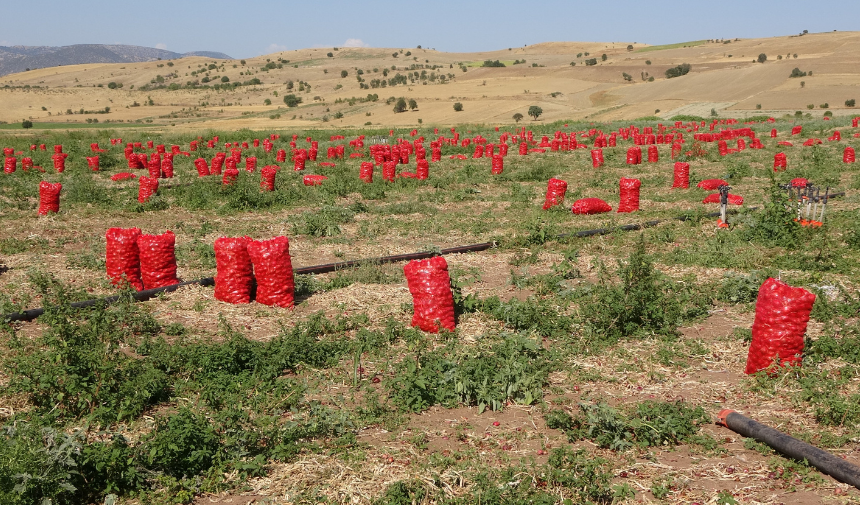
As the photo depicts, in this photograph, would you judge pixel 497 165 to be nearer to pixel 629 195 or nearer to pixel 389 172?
pixel 389 172

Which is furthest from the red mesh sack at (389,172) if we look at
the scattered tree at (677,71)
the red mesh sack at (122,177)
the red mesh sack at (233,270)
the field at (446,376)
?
the scattered tree at (677,71)

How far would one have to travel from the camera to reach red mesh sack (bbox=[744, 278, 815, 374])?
21.2 feet

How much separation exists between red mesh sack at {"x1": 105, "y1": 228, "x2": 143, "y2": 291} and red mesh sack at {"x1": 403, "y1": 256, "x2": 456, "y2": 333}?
4.07 metres

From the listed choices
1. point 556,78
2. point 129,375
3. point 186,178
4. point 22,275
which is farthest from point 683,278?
point 556,78

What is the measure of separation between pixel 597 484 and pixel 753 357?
2.79 meters

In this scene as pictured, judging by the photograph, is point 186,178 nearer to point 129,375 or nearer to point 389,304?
point 389,304

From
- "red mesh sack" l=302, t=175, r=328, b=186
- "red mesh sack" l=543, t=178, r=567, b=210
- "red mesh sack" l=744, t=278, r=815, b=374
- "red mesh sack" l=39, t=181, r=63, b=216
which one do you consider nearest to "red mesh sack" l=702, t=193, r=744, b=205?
"red mesh sack" l=543, t=178, r=567, b=210

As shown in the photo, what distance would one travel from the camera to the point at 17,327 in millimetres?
8039

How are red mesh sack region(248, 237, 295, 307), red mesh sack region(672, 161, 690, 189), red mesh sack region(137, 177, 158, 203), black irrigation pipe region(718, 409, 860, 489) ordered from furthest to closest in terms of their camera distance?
1. red mesh sack region(672, 161, 690, 189)
2. red mesh sack region(137, 177, 158, 203)
3. red mesh sack region(248, 237, 295, 307)
4. black irrigation pipe region(718, 409, 860, 489)

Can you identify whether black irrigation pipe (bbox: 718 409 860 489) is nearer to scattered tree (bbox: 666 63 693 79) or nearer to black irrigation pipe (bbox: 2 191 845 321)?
black irrigation pipe (bbox: 2 191 845 321)

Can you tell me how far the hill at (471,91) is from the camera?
57156 millimetres

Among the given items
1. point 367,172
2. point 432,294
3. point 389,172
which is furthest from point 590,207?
point 432,294

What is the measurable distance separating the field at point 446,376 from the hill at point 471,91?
43268 millimetres

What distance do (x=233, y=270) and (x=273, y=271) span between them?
1.71 feet
